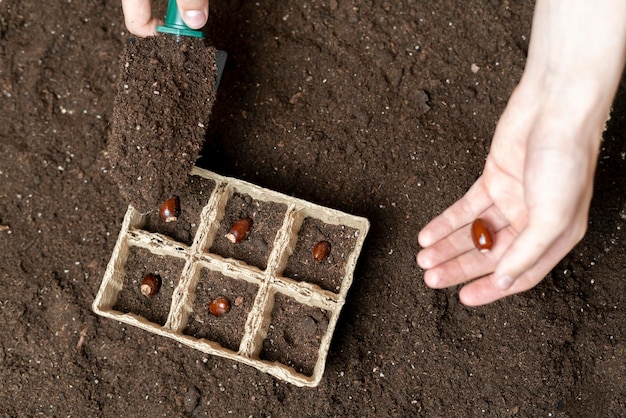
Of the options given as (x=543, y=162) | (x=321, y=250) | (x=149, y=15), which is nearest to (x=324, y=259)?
(x=321, y=250)

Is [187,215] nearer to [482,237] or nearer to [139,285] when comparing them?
[139,285]

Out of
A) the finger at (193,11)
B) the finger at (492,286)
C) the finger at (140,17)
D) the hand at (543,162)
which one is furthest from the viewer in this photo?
the finger at (140,17)

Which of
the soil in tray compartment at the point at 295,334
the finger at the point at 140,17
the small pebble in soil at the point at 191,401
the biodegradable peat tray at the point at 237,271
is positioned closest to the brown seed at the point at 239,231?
the biodegradable peat tray at the point at 237,271

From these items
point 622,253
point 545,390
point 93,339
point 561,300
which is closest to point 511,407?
point 545,390

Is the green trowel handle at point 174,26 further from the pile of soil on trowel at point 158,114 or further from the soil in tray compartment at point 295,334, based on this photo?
the soil in tray compartment at point 295,334

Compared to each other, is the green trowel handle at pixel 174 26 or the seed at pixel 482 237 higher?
the green trowel handle at pixel 174 26

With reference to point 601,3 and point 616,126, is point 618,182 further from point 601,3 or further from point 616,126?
point 601,3
